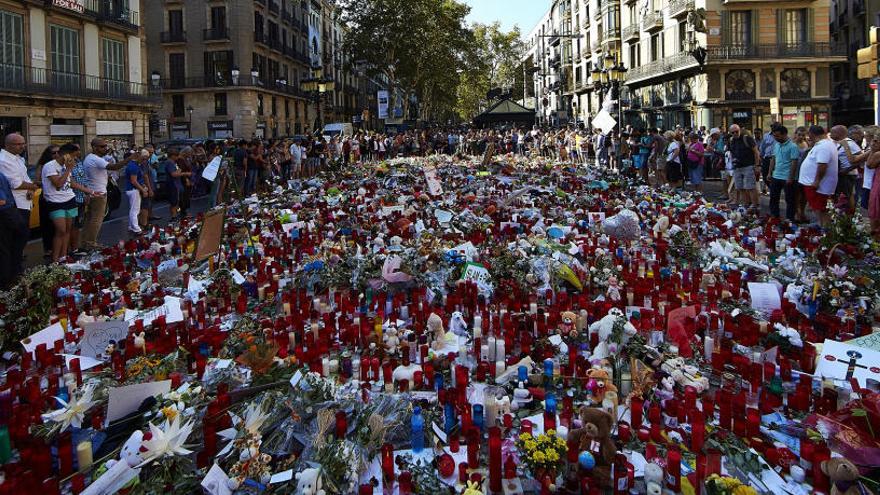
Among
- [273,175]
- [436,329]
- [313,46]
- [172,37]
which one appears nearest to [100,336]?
[436,329]

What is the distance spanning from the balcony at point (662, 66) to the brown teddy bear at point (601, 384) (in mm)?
37075

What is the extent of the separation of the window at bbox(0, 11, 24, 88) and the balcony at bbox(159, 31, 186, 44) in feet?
71.6

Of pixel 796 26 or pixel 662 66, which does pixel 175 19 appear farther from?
pixel 796 26

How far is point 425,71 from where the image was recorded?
173 feet

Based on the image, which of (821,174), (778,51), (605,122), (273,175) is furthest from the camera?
(778,51)

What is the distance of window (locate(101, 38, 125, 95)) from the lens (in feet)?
101

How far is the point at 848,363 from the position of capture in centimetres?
396

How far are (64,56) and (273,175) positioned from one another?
50.0ft

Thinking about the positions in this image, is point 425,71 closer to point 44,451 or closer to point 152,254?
point 152,254

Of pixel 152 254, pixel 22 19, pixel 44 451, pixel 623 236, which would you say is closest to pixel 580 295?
pixel 623 236

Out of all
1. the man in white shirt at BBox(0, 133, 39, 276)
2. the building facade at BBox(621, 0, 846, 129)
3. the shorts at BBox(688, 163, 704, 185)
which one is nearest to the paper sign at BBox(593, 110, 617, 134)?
the shorts at BBox(688, 163, 704, 185)

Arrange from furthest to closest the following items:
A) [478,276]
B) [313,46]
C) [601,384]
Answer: [313,46]
[478,276]
[601,384]

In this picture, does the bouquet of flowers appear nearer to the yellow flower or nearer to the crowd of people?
the yellow flower

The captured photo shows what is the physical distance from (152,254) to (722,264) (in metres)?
6.61
